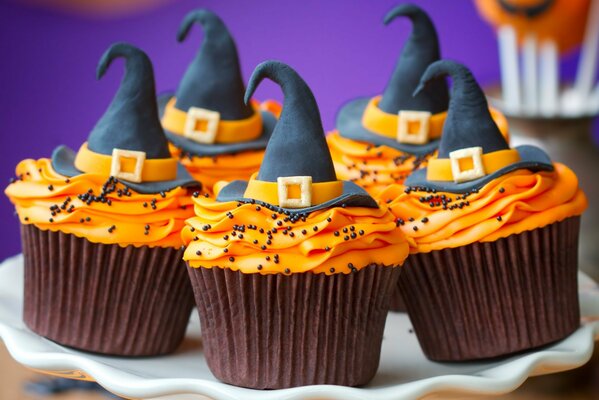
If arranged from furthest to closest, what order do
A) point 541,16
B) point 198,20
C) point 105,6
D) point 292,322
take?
point 105,6
point 541,16
point 198,20
point 292,322

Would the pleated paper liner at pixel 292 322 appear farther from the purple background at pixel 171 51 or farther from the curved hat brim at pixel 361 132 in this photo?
the purple background at pixel 171 51

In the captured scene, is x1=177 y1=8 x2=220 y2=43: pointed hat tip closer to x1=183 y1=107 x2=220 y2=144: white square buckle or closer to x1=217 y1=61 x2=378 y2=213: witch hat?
x1=183 y1=107 x2=220 y2=144: white square buckle

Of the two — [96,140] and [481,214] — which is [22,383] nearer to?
[96,140]

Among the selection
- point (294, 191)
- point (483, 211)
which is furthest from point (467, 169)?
point (294, 191)

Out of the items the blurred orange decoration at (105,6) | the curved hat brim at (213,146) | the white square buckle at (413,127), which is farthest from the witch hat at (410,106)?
the blurred orange decoration at (105,6)

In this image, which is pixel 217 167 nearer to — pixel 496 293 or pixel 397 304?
pixel 397 304

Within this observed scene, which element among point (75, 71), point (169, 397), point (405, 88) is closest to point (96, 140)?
point (169, 397)
